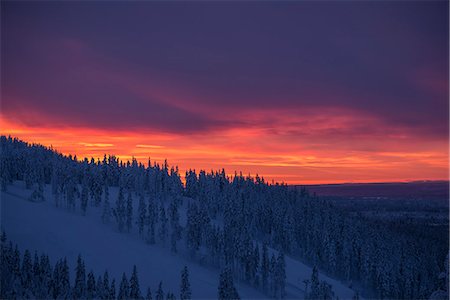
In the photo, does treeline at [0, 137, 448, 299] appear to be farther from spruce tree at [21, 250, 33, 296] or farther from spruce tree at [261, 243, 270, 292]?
spruce tree at [21, 250, 33, 296]

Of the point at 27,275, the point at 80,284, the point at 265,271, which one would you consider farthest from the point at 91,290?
the point at 265,271

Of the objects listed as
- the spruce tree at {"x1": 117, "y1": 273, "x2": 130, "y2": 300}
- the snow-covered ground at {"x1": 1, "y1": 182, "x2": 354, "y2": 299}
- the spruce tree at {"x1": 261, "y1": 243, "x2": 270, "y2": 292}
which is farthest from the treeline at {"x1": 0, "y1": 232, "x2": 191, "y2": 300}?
the spruce tree at {"x1": 261, "y1": 243, "x2": 270, "y2": 292}

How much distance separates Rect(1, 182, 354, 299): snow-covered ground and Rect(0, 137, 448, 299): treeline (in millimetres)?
4873

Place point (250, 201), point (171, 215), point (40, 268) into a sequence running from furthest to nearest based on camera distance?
point (250, 201) → point (171, 215) → point (40, 268)

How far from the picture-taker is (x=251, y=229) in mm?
164250

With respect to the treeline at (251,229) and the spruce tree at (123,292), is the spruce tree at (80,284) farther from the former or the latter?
the treeline at (251,229)

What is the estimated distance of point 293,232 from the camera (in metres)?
162

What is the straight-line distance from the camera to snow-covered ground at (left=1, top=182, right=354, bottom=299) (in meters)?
114

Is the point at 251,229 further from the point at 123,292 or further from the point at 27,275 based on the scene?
the point at 27,275

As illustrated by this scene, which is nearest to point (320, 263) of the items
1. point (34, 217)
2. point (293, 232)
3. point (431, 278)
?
point (293, 232)

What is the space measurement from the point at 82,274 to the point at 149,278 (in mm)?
26742

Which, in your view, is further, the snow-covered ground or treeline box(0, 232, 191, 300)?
the snow-covered ground

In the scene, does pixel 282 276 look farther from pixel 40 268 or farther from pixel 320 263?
pixel 40 268

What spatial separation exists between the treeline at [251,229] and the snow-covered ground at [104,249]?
192 inches
